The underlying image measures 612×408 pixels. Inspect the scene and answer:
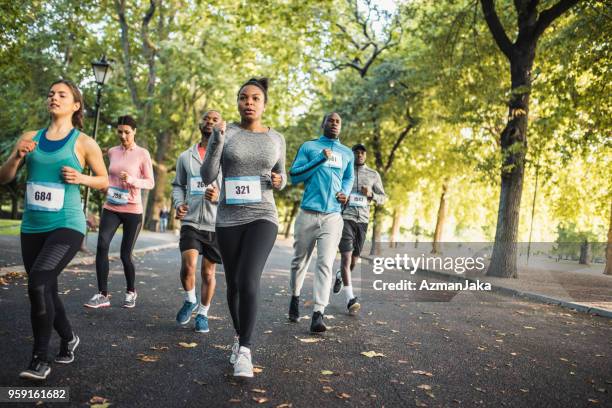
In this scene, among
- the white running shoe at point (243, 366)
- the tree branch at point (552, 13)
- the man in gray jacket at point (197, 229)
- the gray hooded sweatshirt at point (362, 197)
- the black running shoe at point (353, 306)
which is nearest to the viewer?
the white running shoe at point (243, 366)

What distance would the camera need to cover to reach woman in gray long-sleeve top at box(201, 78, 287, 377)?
14.0 ft

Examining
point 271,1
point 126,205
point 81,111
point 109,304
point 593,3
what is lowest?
point 109,304

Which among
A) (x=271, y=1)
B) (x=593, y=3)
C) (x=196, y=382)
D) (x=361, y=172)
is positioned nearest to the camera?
(x=196, y=382)

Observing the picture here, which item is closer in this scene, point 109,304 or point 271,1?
point 109,304

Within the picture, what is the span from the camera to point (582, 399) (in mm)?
4246

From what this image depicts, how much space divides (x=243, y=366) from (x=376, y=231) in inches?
964

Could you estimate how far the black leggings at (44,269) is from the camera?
379 cm

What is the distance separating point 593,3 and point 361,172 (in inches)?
356

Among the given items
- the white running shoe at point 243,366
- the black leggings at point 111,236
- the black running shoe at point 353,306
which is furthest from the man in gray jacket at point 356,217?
the white running shoe at point 243,366

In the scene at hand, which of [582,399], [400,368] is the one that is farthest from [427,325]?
[582,399]

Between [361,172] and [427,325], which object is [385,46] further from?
[427,325]

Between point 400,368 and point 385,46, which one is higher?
point 385,46

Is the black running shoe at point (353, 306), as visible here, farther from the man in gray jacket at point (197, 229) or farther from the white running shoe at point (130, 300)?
the white running shoe at point (130, 300)

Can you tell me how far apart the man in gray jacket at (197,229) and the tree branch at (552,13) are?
12209 mm
